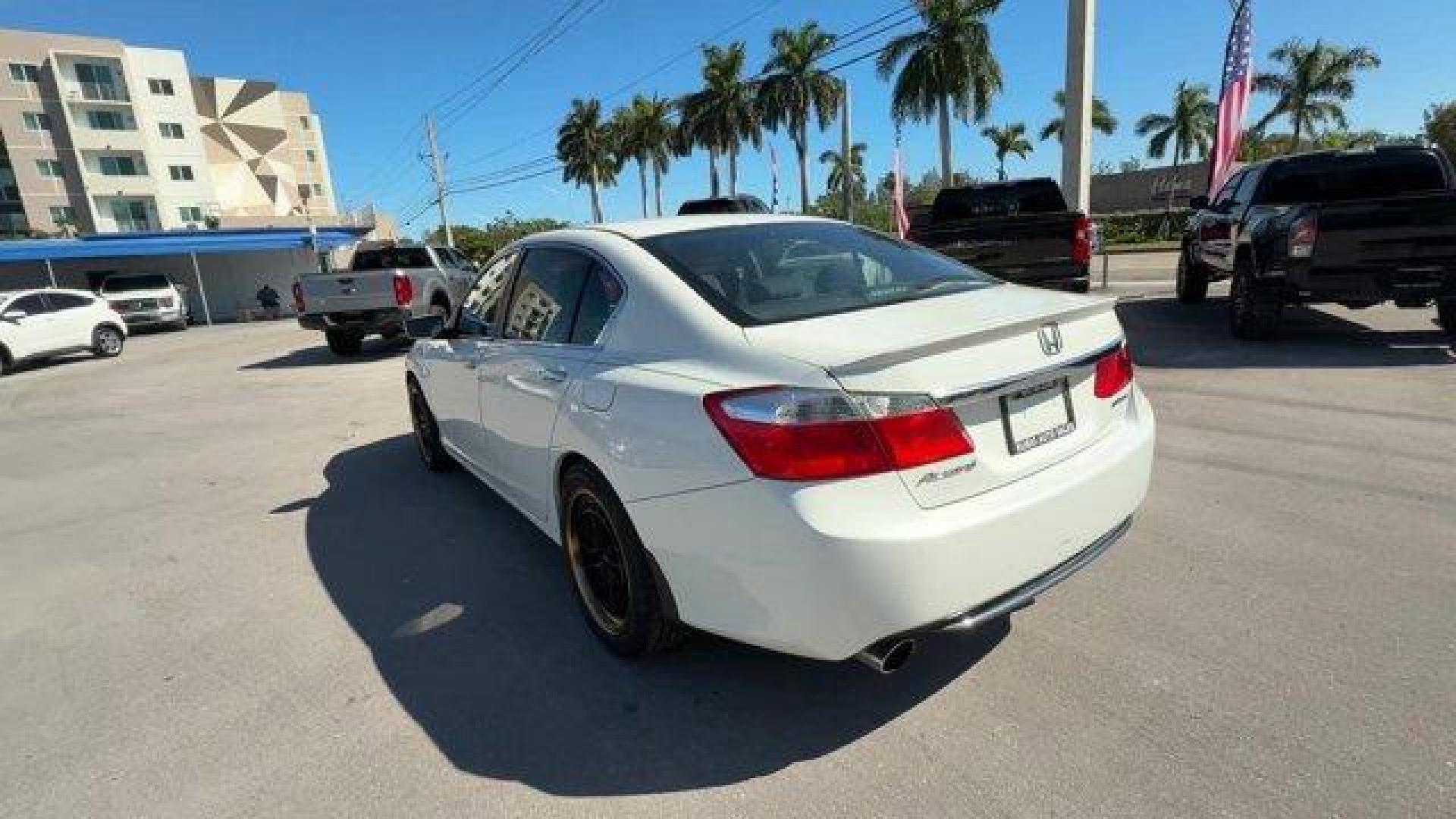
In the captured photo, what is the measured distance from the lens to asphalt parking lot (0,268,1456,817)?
230 centimetres

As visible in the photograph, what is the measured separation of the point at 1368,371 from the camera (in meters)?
6.46

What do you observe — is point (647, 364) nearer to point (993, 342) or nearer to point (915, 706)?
point (993, 342)

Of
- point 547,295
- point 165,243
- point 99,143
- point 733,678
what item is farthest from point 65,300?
point 99,143

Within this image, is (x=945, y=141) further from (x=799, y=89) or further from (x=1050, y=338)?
(x=1050, y=338)

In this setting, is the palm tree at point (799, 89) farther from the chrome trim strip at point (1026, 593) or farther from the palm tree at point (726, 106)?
the chrome trim strip at point (1026, 593)

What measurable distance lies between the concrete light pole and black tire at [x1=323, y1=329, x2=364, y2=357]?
42.2ft

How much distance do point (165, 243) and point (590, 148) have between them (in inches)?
1409

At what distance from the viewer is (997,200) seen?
462 inches

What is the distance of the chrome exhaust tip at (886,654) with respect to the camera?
7.38 ft

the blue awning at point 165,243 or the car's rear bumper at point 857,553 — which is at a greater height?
the blue awning at point 165,243

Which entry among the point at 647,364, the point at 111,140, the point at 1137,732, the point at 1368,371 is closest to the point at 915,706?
the point at 1137,732

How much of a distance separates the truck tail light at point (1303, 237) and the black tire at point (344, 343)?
42.7ft

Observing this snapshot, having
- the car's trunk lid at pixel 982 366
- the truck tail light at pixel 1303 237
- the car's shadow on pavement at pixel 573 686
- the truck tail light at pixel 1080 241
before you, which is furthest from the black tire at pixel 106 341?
the truck tail light at pixel 1303 237

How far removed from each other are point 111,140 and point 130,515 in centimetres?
5940
